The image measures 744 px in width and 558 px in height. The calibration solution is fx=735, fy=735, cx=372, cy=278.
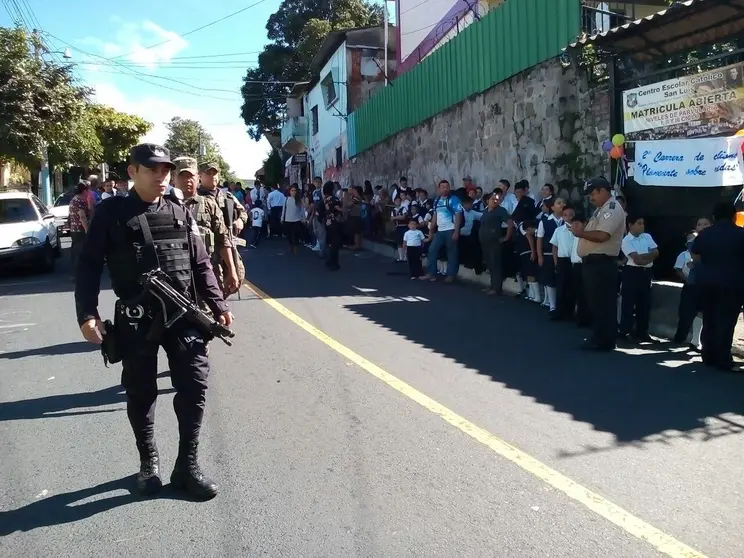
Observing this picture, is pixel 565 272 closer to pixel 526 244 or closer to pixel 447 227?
pixel 526 244

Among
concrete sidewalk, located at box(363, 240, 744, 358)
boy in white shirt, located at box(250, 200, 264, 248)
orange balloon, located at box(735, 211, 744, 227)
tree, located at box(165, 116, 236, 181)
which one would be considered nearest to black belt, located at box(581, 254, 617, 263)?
concrete sidewalk, located at box(363, 240, 744, 358)

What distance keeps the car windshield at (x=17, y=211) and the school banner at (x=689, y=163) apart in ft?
38.0

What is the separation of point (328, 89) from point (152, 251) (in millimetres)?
29698

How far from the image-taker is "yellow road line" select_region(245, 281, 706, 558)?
351 cm

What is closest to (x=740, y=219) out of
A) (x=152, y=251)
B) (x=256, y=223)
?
(x=152, y=251)

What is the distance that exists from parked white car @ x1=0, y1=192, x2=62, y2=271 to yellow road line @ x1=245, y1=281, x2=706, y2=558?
Result: 934cm

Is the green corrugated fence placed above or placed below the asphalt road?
above

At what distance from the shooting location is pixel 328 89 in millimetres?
32531

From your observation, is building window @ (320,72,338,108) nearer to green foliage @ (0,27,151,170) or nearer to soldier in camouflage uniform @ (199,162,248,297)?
green foliage @ (0,27,151,170)

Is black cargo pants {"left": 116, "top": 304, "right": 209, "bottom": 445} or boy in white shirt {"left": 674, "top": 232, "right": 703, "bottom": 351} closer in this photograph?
black cargo pants {"left": 116, "top": 304, "right": 209, "bottom": 445}

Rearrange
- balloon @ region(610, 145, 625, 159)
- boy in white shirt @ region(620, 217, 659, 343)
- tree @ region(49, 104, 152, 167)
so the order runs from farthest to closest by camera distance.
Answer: tree @ region(49, 104, 152, 167)
balloon @ region(610, 145, 625, 159)
boy in white shirt @ region(620, 217, 659, 343)

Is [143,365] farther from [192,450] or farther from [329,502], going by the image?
[329,502]

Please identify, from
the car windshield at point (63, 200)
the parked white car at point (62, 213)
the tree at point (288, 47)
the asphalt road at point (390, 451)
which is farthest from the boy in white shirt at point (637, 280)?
the tree at point (288, 47)

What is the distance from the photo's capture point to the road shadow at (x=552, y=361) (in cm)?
558
